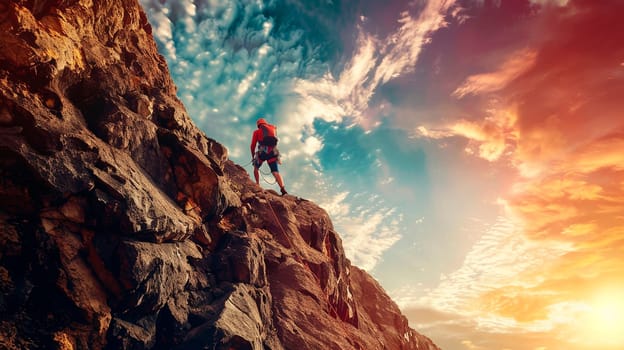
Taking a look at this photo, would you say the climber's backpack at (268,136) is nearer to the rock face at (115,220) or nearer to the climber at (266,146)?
the climber at (266,146)

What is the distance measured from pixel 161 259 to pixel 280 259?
784cm

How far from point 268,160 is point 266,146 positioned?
99cm

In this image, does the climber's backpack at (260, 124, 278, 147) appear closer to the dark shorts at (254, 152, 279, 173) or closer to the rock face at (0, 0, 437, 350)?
the dark shorts at (254, 152, 279, 173)

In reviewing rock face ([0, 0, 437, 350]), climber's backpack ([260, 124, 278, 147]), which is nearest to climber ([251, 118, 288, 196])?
climber's backpack ([260, 124, 278, 147])

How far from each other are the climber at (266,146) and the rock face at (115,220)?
4926 millimetres

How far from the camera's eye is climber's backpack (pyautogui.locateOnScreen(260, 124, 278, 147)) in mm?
21844

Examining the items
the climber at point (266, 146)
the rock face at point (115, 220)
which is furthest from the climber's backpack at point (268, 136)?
the rock face at point (115, 220)

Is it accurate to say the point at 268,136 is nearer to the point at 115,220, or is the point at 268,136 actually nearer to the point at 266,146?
the point at 266,146

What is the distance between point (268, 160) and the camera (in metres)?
22.2

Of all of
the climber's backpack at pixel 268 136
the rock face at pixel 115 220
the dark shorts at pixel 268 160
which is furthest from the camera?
the dark shorts at pixel 268 160

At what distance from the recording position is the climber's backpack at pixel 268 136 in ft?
71.7

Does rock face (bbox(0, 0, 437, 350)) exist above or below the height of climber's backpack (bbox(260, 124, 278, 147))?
below

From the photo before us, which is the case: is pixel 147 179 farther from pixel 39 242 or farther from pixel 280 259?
pixel 280 259

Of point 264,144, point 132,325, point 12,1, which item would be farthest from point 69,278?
point 264,144
